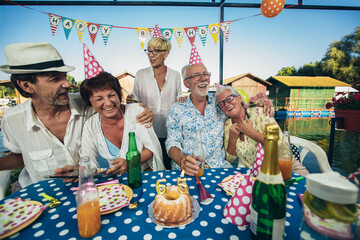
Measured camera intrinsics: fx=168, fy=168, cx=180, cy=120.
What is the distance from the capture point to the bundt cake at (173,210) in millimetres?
865

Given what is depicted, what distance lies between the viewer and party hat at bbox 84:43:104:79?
1.98m

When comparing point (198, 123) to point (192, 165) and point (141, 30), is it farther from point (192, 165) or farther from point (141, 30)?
point (141, 30)

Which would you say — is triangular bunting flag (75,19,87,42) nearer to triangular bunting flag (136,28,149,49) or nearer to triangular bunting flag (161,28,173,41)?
triangular bunting flag (136,28,149,49)

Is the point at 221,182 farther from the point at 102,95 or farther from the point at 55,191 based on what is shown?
the point at 102,95

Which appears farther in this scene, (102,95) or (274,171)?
(102,95)

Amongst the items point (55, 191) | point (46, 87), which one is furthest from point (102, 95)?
point (55, 191)

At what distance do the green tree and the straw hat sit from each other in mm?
39272

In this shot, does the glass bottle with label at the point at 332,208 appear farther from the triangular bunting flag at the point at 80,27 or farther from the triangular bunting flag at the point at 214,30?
the triangular bunting flag at the point at 80,27

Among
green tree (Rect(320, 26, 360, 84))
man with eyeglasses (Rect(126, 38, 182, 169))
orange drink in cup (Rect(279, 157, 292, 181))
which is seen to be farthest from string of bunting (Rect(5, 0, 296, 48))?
green tree (Rect(320, 26, 360, 84))

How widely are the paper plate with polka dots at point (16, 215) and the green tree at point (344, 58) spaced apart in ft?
130

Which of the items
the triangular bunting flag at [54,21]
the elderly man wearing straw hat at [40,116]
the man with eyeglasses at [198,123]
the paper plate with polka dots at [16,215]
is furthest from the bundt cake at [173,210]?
the triangular bunting flag at [54,21]

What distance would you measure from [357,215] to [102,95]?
1.97 meters

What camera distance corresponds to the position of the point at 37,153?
6.21 ft

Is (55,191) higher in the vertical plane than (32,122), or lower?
lower
